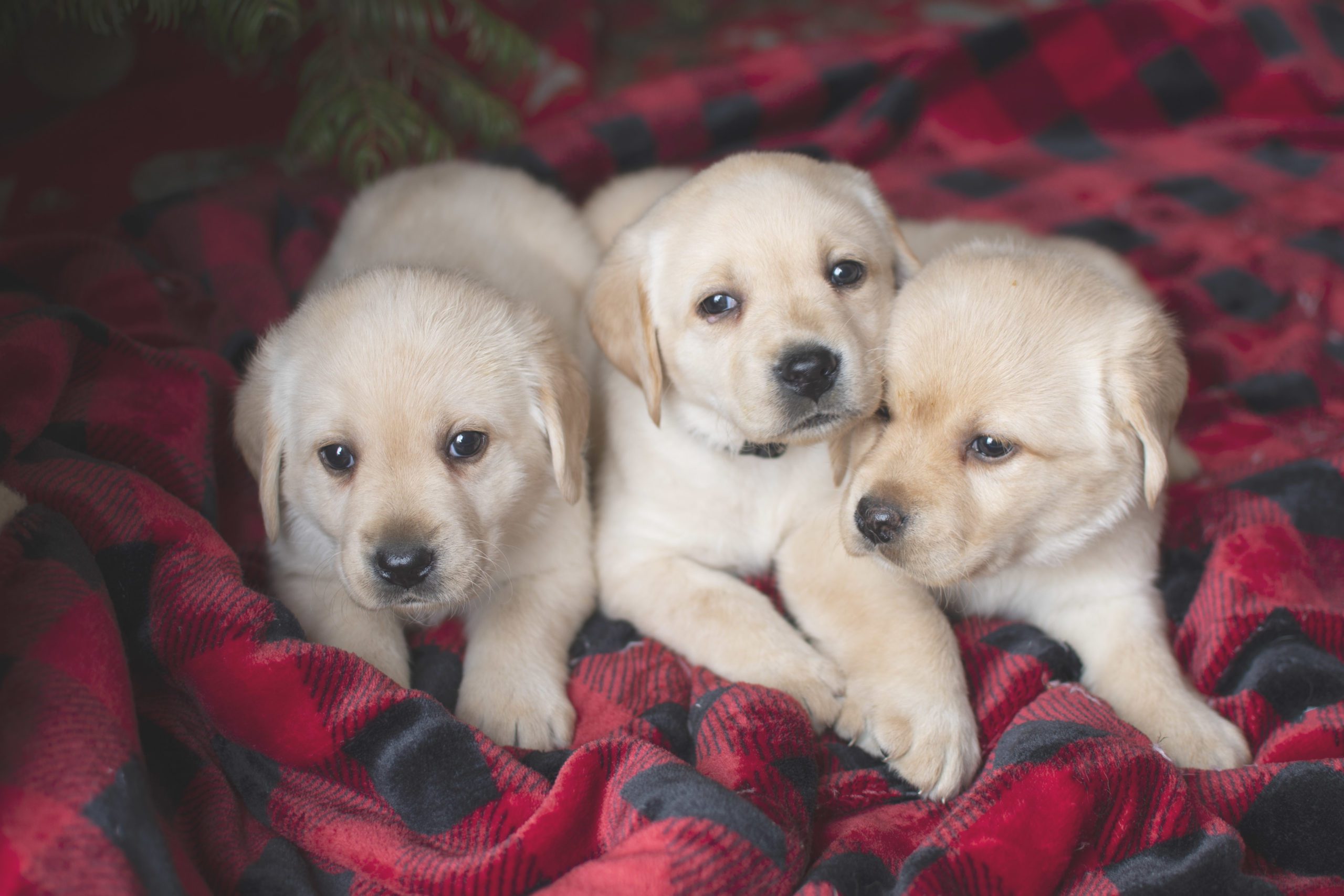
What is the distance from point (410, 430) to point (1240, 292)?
126 inches

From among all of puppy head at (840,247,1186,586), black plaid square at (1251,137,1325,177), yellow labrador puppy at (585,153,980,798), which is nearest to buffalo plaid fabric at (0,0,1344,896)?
yellow labrador puppy at (585,153,980,798)

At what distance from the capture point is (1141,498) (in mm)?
2438

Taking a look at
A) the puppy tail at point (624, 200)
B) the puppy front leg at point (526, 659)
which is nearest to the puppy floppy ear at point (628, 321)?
the puppy front leg at point (526, 659)

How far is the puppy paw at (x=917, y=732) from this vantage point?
6.97ft

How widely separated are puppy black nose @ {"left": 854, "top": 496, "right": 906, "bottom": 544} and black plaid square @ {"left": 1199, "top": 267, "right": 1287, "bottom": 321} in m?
2.34

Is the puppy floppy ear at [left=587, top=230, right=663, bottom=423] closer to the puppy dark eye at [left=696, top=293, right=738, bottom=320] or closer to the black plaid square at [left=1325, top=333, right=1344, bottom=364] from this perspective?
the puppy dark eye at [left=696, top=293, right=738, bottom=320]

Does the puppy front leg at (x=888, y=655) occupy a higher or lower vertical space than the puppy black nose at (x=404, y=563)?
lower

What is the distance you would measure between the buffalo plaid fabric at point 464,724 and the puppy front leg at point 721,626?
65mm

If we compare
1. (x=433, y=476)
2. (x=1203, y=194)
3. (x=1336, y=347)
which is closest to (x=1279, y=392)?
(x=1336, y=347)

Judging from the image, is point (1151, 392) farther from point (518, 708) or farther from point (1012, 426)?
point (518, 708)

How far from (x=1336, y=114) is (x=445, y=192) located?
4332 millimetres

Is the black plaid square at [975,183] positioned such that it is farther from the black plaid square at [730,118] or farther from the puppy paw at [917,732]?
the puppy paw at [917,732]

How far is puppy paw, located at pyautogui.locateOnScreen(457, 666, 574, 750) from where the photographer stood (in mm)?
2232

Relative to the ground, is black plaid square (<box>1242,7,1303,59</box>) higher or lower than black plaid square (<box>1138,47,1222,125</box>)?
higher
